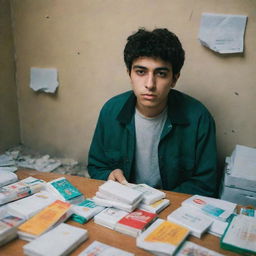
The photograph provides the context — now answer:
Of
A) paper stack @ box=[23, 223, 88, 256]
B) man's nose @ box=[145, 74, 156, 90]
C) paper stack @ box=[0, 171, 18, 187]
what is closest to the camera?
paper stack @ box=[23, 223, 88, 256]

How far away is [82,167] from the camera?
7.50ft

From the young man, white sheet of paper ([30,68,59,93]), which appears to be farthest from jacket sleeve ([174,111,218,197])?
white sheet of paper ([30,68,59,93])

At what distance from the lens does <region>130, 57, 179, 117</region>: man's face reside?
1451 millimetres

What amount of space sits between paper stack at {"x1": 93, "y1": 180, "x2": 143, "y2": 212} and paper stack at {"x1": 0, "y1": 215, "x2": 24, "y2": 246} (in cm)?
30

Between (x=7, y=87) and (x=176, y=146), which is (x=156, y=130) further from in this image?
(x=7, y=87)

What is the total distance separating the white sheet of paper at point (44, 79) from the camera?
7.18 ft

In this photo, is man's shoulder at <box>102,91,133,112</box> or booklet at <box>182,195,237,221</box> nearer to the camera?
booklet at <box>182,195,237,221</box>

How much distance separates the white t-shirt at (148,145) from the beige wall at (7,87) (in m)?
1.19

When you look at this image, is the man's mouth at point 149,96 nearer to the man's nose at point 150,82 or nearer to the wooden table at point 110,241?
the man's nose at point 150,82

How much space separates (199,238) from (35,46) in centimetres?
189

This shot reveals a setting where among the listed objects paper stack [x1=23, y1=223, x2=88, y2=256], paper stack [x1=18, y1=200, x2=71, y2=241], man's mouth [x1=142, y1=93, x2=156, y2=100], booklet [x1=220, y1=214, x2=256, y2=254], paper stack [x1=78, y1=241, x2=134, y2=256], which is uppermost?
man's mouth [x1=142, y1=93, x2=156, y2=100]

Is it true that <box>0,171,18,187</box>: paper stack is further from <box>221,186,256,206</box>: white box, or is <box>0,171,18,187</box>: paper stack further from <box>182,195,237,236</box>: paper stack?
<box>221,186,256,206</box>: white box

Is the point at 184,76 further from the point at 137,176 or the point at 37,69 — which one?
the point at 37,69

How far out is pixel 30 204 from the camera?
1062mm
